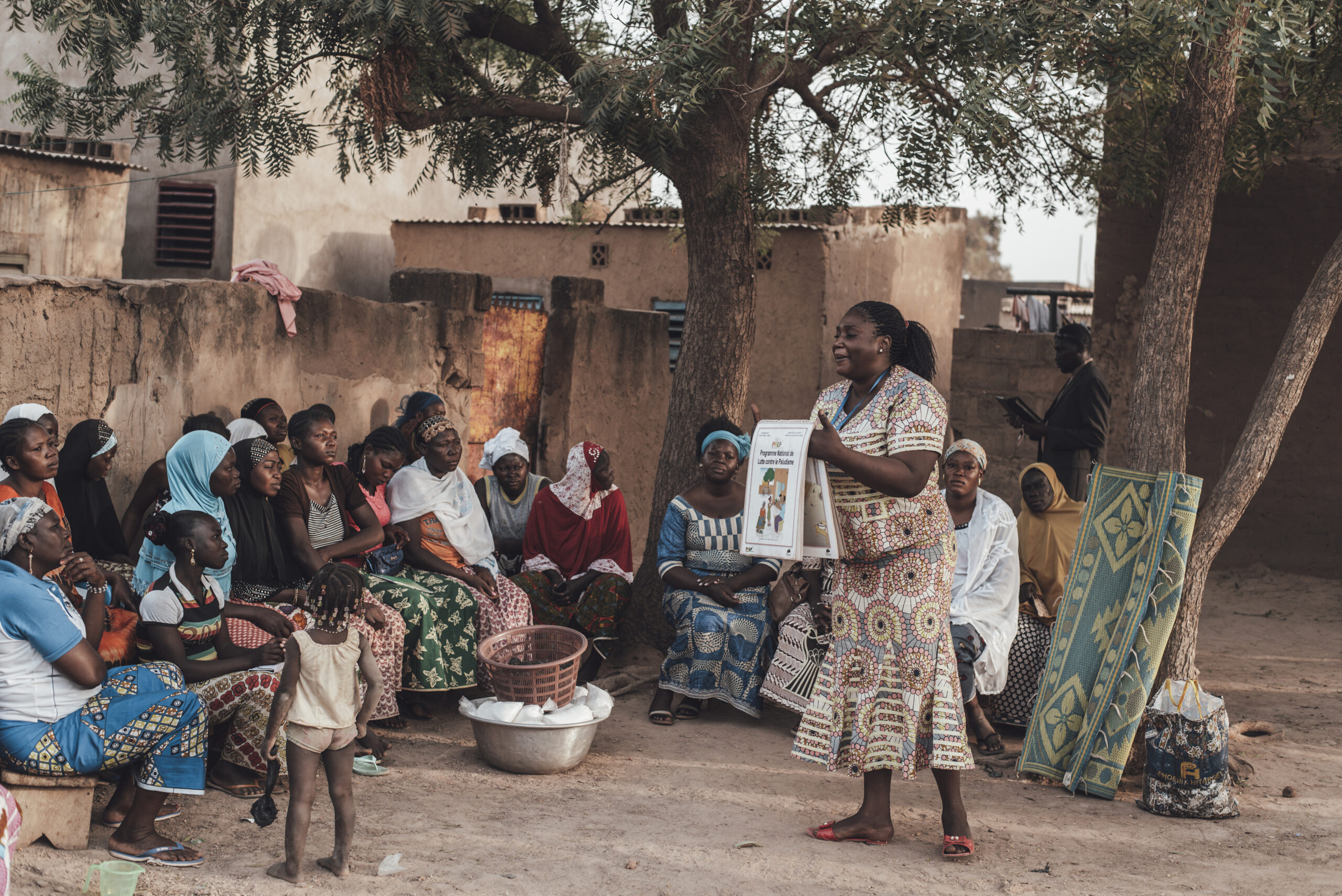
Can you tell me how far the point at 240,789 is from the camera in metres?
4.38

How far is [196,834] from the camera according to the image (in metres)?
4.00

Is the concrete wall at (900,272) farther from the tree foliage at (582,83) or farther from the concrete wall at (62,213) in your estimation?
the concrete wall at (62,213)

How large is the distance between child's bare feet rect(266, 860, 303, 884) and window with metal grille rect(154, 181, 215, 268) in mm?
12535

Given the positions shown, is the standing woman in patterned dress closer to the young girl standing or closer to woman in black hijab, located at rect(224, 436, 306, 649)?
the young girl standing

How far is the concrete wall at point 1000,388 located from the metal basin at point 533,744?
5.31 meters

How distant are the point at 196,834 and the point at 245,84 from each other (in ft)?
13.6

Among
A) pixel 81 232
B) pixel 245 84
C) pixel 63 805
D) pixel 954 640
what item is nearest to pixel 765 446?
pixel 954 640

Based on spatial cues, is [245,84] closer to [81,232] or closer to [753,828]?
[753,828]

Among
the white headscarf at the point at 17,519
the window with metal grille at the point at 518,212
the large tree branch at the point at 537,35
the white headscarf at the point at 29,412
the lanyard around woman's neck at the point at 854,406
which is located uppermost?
the window with metal grille at the point at 518,212

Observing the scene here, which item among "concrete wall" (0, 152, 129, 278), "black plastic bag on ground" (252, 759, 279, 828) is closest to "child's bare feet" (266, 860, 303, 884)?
"black plastic bag on ground" (252, 759, 279, 828)

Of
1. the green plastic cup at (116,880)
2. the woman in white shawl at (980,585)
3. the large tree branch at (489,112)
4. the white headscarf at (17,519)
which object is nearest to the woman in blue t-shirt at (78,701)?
the white headscarf at (17,519)

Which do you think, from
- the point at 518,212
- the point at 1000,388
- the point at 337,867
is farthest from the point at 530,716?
the point at 518,212

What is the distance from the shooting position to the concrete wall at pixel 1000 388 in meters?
9.30

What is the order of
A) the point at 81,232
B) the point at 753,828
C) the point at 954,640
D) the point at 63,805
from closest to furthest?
the point at 63,805
the point at 753,828
the point at 954,640
the point at 81,232
